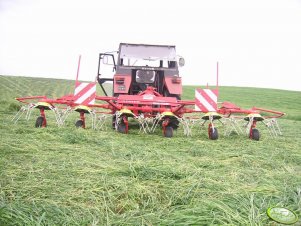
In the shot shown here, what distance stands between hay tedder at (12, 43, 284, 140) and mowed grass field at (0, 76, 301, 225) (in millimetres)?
1630

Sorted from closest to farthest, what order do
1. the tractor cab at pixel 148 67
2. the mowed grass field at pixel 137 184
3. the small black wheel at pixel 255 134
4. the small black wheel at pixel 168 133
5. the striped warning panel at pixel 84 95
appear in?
the mowed grass field at pixel 137 184 → the small black wheel at pixel 168 133 → the small black wheel at pixel 255 134 → the striped warning panel at pixel 84 95 → the tractor cab at pixel 148 67

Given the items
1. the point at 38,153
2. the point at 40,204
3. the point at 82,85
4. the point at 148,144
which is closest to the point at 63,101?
the point at 82,85

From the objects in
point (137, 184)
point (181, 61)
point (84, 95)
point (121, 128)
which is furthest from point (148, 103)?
point (137, 184)

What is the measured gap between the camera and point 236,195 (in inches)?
104

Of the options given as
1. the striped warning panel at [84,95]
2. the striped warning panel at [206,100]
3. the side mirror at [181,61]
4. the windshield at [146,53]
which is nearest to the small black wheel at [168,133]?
the striped warning panel at [206,100]

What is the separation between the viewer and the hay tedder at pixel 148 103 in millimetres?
6363

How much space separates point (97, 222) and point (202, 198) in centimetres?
91

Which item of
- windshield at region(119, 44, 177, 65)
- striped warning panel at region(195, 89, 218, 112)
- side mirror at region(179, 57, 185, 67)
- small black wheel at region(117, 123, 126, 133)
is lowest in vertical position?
small black wheel at region(117, 123, 126, 133)

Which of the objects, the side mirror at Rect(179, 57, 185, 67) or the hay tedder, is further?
the side mirror at Rect(179, 57, 185, 67)

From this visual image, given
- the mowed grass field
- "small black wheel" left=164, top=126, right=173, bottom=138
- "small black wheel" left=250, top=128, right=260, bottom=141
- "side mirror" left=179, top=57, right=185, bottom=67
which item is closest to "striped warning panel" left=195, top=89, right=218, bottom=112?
"small black wheel" left=164, top=126, right=173, bottom=138

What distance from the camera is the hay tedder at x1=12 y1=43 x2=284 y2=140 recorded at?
6363 mm

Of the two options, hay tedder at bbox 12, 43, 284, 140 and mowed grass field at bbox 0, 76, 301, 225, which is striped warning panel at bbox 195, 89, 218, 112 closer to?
hay tedder at bbox 12, 43, 284, 140

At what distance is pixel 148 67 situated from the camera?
27.9ft

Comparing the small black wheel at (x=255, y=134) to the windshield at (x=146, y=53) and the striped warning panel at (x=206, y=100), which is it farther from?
the windshield at (x=146, y=53)
